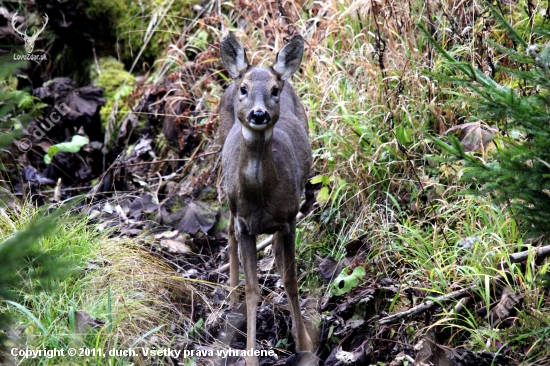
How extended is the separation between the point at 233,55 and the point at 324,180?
1.63 m

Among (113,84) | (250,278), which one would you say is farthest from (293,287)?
(113,84)

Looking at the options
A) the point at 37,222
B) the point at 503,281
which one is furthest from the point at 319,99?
the point at 37,222

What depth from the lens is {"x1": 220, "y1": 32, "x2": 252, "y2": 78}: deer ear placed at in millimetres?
4676

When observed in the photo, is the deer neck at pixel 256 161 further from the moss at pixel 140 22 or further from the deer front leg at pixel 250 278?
the moss at pixel 140 22

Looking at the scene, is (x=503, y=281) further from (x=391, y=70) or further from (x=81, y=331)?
(x=81, y=331)

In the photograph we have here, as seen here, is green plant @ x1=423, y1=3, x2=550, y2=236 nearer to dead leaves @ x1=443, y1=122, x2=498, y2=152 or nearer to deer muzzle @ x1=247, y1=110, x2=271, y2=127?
deer muzzle @ x1=247, y1=110, x2=271, y2=127

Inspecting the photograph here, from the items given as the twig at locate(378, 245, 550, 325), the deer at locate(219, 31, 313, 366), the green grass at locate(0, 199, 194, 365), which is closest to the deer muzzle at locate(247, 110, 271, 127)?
the deer at locate(219, 31, 313, 366)

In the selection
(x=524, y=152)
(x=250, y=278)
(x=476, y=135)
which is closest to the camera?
(x=524, y=152)

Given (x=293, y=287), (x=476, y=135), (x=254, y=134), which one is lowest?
(x=293, y=287)

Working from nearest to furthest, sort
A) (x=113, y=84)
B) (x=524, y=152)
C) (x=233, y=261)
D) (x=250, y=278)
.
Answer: (x=524, y=152)
(x=250, y=278)
(x=233, y=261)
(x=113, y=84)

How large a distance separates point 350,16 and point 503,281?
3.24 metres

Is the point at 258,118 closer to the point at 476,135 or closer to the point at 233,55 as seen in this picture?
the point at 233,55

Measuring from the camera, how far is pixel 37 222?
82.8 inches

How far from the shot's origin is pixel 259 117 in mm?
4234
